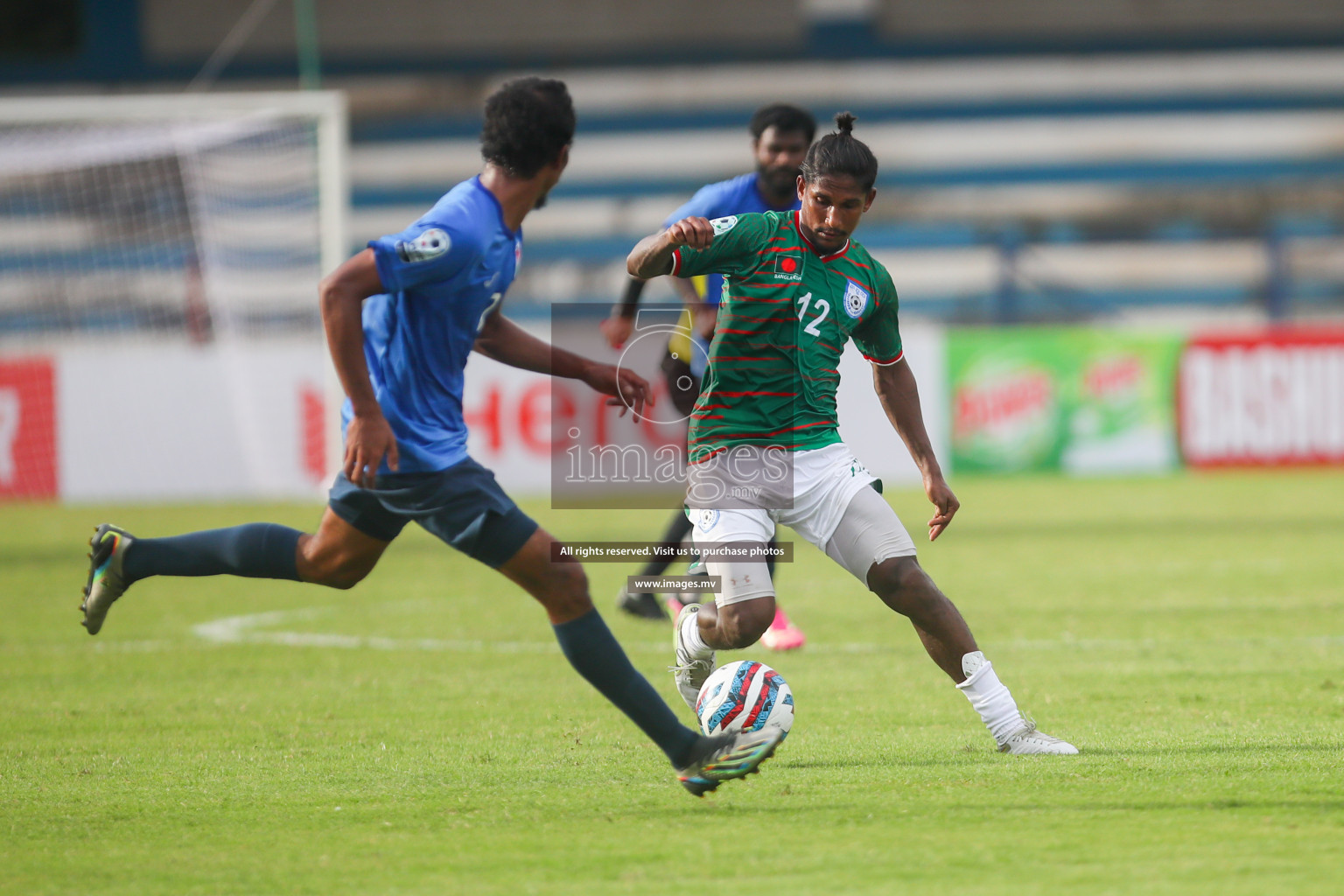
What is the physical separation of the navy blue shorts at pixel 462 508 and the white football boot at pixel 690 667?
3.24ft

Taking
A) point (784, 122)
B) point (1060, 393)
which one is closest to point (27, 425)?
point (1060, 393)

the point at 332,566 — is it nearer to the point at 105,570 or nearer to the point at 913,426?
the point at 105,570

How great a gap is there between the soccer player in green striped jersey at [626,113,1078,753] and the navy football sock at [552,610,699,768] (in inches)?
24.1

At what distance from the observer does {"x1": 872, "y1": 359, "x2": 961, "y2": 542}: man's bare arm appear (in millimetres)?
4883

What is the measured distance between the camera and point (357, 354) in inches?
162

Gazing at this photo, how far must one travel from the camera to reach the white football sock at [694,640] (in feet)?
16.6

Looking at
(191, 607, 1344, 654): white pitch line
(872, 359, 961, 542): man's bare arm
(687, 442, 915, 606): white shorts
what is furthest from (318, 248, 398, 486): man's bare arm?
(191, 607, 1344, 654): white pitch line

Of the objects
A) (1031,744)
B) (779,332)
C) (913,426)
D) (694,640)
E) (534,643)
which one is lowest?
(534,643)

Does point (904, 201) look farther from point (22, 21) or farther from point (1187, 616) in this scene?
point (1187, 616)

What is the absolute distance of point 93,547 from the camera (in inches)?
199

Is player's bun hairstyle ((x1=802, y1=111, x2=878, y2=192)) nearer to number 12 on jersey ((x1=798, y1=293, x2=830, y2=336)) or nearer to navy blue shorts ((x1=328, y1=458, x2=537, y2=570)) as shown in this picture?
number 12 on jersey ((x1=798, y1=293, x2=830, y2=336))

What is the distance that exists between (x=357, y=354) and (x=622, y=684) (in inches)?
44.5

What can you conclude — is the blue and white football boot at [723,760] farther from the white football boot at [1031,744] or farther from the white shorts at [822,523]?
the white football boot at [1031,744]

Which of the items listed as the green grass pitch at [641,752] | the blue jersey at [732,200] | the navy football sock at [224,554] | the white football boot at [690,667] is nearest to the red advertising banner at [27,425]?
the green grass pitch at [641,752]
